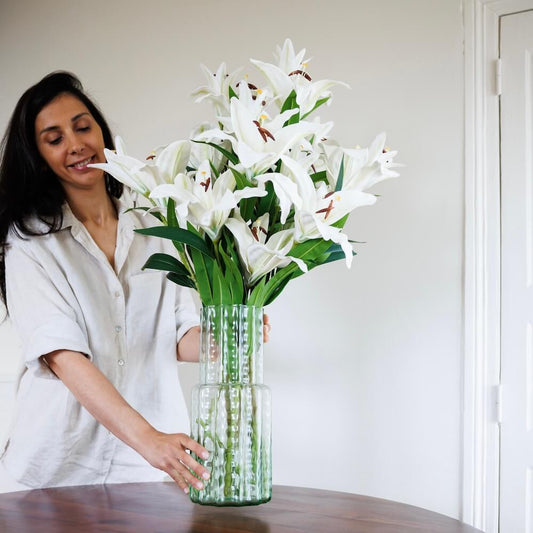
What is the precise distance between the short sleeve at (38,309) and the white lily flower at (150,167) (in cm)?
46

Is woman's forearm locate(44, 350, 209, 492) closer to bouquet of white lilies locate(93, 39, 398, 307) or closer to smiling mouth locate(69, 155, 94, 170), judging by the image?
bouquet of white lilies locate(93, 39, 398, 307)

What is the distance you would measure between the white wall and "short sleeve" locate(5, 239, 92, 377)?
106cm

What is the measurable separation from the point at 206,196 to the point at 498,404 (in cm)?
149

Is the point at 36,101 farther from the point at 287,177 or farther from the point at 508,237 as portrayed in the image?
the point at 508,237

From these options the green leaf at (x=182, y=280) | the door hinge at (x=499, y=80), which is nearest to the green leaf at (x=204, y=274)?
the green leaf at (x=182, y=280)

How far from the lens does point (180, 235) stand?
1227mm

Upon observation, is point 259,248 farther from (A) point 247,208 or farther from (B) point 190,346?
(B) point 190,346

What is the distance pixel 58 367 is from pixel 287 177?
0.71 m

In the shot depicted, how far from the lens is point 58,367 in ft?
5.24

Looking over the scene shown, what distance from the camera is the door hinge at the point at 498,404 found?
2.35 metres

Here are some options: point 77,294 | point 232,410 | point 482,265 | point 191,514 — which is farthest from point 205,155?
point 482,265

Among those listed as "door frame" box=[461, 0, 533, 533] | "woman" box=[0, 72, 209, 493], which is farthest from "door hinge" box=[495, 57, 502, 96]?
"woman" box=[0, 72, 209, 493]

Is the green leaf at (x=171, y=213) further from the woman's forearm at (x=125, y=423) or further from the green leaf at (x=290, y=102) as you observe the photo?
the woman's forearm at (x=125, y=423)

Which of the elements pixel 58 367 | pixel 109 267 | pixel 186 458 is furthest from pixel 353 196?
pixel 109 267
